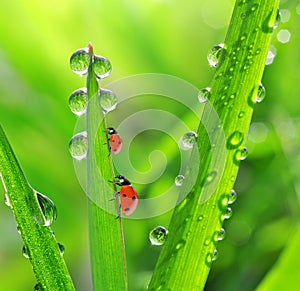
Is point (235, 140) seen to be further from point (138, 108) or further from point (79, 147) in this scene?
point (138, 108)

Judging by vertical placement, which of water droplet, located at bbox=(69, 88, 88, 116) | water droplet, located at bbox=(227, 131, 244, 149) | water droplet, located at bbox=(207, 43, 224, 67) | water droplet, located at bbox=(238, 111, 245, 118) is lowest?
water droplet, located at bbox=(227, 131, 244, 149)

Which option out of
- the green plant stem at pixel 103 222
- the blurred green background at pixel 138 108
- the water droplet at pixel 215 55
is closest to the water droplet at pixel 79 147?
A: the green plant stem at pixel 103 222

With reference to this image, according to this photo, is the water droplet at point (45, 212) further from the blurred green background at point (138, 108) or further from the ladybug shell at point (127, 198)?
the blurred green background at point (138, 108)

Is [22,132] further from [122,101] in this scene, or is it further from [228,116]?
[228,116]

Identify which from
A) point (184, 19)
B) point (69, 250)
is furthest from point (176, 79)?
point (69, 250)

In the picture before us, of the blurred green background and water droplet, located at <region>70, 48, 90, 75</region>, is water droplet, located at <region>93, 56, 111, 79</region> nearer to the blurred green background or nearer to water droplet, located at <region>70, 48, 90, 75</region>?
water droplet, located at <region>70, 48, 90, 75</region>

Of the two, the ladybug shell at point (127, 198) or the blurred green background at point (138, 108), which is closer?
the ladybug shell at point (127, 198)

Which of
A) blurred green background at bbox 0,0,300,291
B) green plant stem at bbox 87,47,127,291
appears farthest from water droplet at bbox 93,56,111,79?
blurred green background at bbox 0,0,300,291
